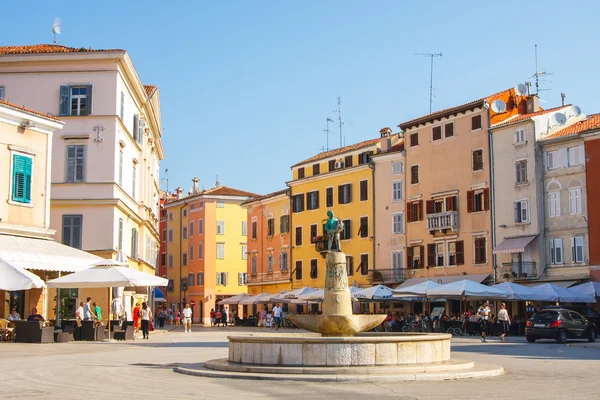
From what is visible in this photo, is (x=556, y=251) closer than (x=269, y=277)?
Yes

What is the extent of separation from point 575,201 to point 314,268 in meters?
25.1

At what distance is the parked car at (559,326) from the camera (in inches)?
1347

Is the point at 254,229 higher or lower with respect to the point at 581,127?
lower

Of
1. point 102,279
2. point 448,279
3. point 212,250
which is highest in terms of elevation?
point 212,250

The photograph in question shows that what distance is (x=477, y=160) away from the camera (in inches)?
2136

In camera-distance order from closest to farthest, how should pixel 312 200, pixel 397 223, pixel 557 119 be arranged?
pixel 557 119 → pixel 397 223 → pixel 312 200

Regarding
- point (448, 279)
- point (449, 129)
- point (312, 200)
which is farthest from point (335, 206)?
point (448, 279)

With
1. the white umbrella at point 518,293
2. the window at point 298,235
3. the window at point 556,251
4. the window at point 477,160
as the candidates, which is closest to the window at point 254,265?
the window at point 298,235

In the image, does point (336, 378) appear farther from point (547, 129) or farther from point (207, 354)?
point (547, 129)

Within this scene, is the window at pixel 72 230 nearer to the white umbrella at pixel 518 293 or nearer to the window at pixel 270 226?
the white umbrella at pixel 518 293

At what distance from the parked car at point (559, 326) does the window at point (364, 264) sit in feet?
91.2

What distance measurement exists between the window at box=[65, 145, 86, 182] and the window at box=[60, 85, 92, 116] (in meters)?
1.76

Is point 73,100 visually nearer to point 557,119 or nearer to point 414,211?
point 414,211

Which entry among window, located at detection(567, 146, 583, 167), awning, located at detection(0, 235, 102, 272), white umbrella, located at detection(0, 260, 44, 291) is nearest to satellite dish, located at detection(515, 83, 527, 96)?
window, located at detection(567, 146, 583, 167)
